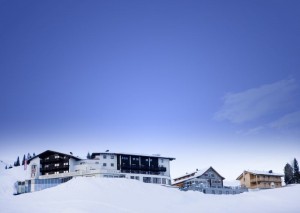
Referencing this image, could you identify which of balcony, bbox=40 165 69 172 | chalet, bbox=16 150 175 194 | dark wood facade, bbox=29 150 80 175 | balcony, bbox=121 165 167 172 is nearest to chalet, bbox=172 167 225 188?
chalet, bbox=16 150 175 194

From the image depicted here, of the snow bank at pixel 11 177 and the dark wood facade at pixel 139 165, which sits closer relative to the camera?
the dark wood facade at pixel 139 165

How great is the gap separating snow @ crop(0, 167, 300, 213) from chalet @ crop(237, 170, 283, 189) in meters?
50.9

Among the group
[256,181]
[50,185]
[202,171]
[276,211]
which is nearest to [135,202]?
[276,211]

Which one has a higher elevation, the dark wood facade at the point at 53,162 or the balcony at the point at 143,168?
the dark wood facade at the point at 53,162

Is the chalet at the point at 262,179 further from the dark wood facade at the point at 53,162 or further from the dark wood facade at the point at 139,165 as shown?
the dark wood facade at the point at 53,162

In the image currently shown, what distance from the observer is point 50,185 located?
2975 inches

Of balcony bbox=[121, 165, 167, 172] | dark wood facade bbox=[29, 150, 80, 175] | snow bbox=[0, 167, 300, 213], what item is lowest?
snow bbox=[0, 167, 300, 213]

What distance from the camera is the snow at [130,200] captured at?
50938mm

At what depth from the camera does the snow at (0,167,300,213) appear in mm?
50938

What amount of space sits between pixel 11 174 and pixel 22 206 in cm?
8321

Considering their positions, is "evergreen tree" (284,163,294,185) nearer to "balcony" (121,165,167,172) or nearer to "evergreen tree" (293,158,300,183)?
"evergreen tree" (293,158,300,183)

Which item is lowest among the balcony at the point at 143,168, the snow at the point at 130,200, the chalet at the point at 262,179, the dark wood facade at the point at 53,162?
the snow at the point at 130,200

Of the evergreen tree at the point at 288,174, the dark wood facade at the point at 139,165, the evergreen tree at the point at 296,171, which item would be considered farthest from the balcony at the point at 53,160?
the evergreen tree at the point at 296,171

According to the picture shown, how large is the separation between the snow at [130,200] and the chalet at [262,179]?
50.9 m
